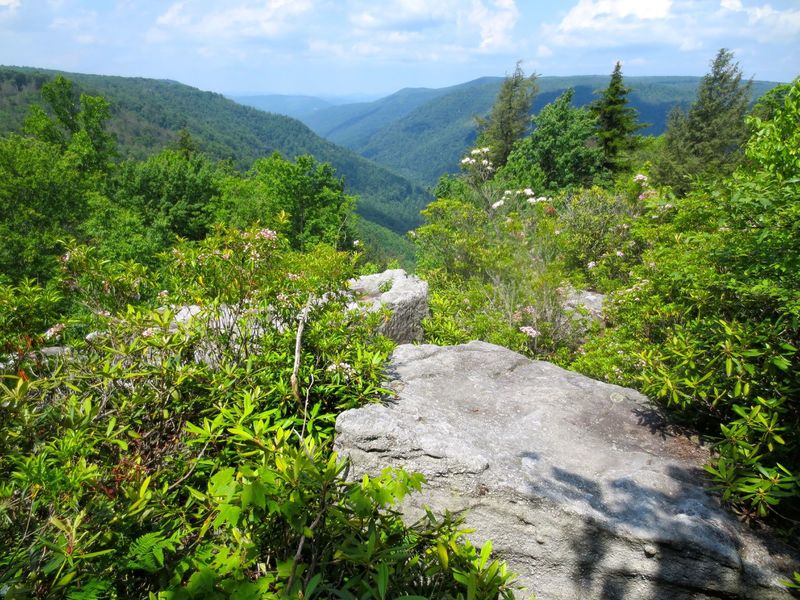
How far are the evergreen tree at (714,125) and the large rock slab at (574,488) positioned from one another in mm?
29534

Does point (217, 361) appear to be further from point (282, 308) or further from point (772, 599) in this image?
point (772, 599)

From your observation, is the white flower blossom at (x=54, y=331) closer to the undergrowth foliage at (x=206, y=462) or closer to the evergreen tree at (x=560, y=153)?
the undergrowth foliage at (x=206, y=462)

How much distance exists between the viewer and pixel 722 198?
4.51 meters

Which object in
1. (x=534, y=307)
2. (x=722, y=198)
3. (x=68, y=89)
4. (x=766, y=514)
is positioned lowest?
(x=534, y=307)

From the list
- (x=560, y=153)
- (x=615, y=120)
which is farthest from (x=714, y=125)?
(x=560, y=153)

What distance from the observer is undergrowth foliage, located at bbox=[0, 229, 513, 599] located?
2102 mm

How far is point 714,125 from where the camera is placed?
3269 cm

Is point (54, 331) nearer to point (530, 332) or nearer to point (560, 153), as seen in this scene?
point (530, 332)

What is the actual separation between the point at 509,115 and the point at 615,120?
9639mm

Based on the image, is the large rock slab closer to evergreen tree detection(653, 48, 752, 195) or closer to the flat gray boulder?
the flat gray boulder

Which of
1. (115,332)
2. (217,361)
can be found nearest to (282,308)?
(217,361)

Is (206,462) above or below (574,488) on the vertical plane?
above

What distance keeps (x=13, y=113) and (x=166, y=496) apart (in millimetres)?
144259

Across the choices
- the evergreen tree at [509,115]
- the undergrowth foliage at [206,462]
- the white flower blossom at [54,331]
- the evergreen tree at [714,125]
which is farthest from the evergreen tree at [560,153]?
the white flower blossom at [54,331]
